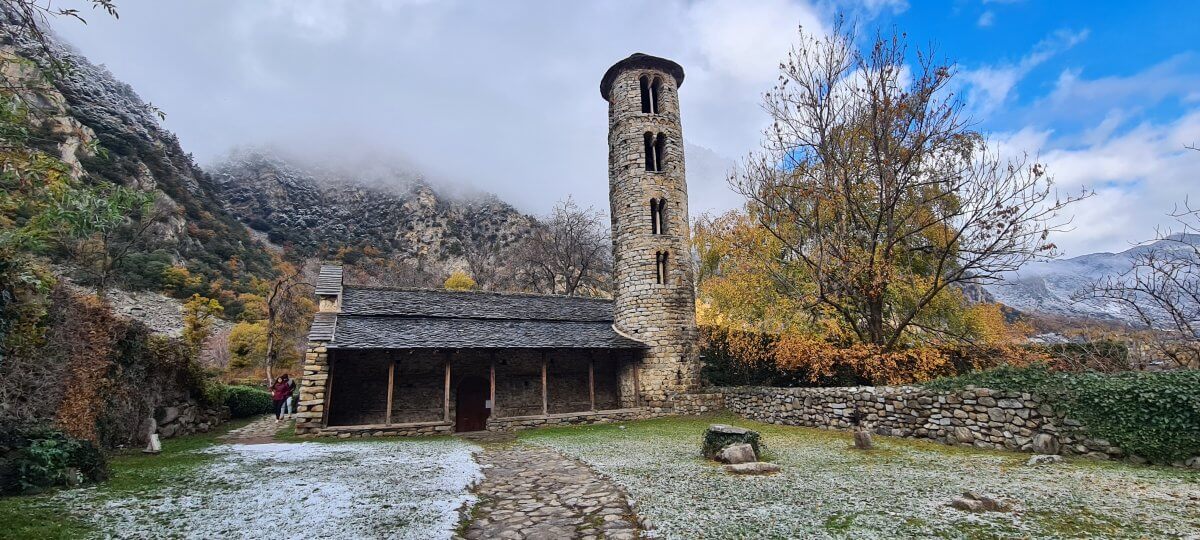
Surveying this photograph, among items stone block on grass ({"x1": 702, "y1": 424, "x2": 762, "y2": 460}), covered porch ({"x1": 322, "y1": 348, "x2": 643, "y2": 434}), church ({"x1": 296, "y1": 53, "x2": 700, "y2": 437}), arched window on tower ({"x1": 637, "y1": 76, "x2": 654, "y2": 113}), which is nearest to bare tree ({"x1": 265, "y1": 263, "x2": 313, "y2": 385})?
church ({"x1": 296, "y1": 53, "x2": 700, "y2": 437})

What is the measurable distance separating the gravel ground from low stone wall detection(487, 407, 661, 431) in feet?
19.0

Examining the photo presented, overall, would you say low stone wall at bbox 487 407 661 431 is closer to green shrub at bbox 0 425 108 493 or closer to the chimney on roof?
the chimney on roof

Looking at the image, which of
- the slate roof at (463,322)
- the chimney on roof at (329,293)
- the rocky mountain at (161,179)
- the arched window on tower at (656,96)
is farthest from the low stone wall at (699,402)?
the rocky mountain at (161,179)

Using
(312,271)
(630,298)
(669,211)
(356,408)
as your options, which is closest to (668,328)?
(630,298)

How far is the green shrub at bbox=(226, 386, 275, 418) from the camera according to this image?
1644cm

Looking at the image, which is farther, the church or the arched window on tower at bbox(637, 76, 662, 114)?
the arched window on tower at bbox(637, 76, 662, 114)

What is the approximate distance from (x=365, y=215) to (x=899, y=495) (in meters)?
A: 77.6

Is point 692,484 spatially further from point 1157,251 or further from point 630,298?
point 630,298

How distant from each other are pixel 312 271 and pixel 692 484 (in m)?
58.8

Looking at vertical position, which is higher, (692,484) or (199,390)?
(199,390)

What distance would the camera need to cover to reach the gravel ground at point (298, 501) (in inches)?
174

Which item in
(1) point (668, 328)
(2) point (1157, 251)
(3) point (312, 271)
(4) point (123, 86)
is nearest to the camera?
(2) point (1157, 251)

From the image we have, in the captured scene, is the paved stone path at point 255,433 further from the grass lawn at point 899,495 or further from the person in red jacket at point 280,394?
the grass lawn at point 899,495

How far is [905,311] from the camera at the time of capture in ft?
57.6
